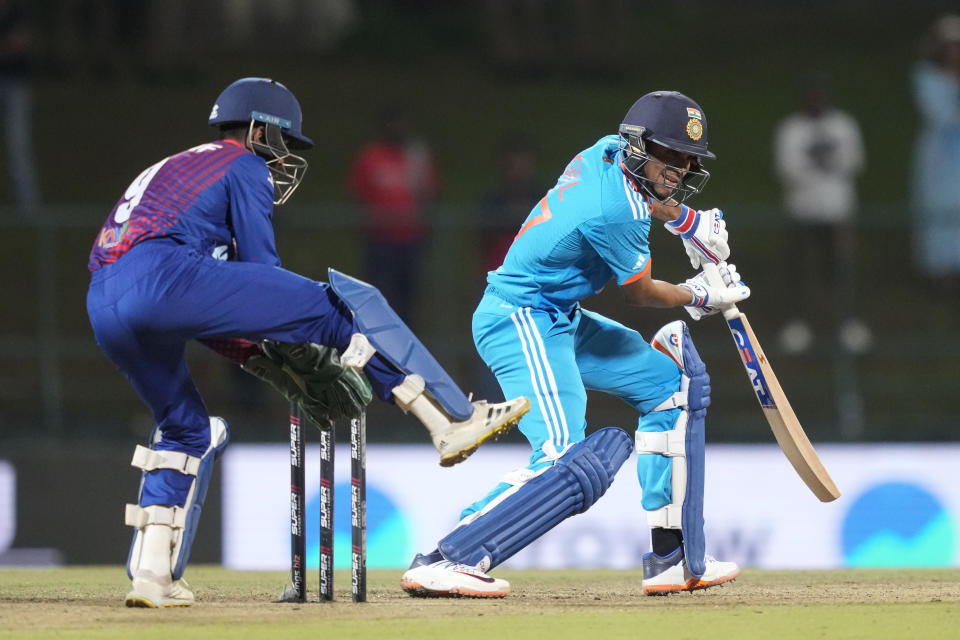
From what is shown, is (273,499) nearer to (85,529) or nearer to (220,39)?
(85,529)

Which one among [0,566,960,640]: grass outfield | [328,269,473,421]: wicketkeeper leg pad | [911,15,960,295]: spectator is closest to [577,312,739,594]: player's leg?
[0,566,960,640]: grass outfield

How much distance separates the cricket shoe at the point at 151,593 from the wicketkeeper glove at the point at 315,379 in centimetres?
85

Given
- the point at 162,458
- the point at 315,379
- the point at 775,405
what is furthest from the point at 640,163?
the point at 162,458

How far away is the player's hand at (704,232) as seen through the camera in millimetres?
6199

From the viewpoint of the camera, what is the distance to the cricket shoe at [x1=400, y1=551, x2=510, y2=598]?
5.56 meters

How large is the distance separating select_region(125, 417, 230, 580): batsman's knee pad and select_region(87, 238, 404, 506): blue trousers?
317 millimetres

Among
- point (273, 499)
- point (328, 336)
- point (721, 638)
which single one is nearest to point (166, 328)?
point (328, 336)

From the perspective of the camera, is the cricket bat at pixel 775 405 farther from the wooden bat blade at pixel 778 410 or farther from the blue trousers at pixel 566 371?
the blue trousers at pixel 566 371

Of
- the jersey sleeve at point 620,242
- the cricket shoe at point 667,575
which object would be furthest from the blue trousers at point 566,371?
the jersey sleeve at point 620,242

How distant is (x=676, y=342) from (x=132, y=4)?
15060mm

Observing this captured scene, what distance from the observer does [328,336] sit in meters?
5.28

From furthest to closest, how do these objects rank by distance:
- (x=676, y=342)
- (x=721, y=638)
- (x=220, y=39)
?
(x=220, y=39), (x=676, y=342), (x=721, y=638)

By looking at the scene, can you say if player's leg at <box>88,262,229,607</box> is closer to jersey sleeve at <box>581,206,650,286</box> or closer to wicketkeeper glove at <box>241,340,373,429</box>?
wicketkeeper glove at <box>241,340,373,429</box>

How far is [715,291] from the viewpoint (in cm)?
617
